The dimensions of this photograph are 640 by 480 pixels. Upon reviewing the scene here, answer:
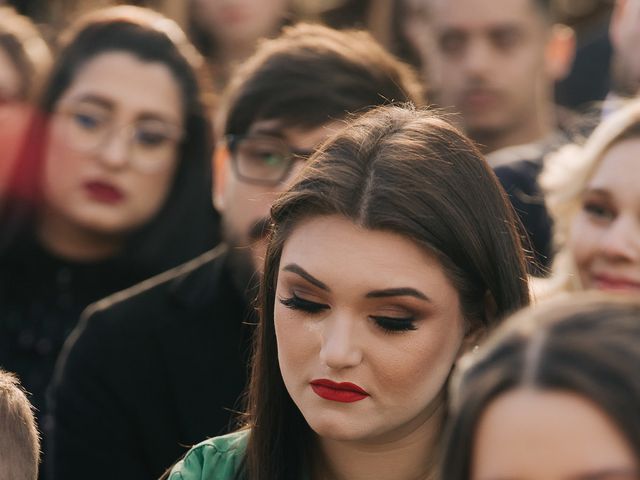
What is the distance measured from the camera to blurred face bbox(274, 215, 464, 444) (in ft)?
7.51

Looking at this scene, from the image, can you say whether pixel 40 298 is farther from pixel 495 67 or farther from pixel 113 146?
pixel 495 67

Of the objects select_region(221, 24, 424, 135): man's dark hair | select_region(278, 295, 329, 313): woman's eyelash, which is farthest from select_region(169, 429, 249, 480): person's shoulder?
select_region(221, 24, 424, 135): man's dark hair

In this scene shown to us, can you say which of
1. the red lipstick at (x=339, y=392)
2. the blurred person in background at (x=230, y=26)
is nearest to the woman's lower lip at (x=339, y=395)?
the red lipstick at (x=339, y=392)

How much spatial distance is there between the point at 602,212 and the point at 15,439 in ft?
5.71

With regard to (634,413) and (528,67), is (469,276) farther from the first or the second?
(528,67)

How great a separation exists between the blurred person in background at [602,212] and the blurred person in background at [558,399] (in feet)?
5.36

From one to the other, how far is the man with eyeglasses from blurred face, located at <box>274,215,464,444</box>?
1.05m

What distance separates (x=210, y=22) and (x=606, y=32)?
5.74 feet

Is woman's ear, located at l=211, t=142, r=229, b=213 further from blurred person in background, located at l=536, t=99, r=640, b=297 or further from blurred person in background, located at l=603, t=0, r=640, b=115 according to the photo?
blurred person in background, located at l=603, t=0, r=640, b=115

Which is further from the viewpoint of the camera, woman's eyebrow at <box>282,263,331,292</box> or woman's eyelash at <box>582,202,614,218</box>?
woman's eyelash at <box>582,202,614,218</box>

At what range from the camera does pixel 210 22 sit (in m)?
5.37

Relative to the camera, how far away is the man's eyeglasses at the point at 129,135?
429cm

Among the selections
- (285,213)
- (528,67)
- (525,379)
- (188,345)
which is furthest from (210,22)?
(525,379)

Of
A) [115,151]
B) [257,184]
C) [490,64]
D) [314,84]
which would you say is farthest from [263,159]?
[490,64]
